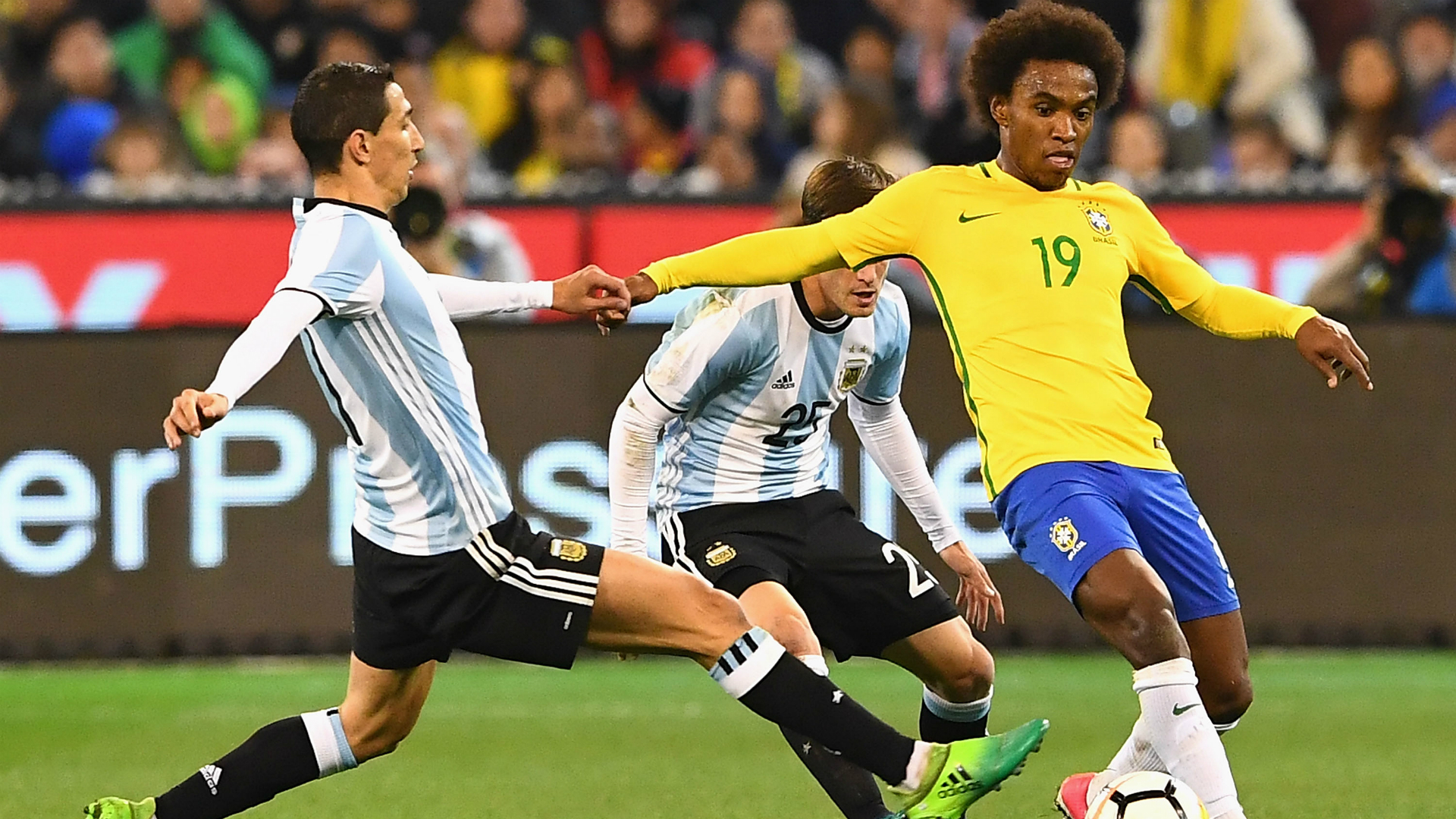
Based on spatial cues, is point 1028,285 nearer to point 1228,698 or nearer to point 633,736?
point 1228,698

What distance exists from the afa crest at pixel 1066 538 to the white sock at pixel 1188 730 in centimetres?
32

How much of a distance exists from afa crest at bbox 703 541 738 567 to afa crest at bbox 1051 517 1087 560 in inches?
45.5

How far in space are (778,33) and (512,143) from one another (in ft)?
5.95

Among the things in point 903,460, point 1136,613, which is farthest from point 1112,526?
point 903,460

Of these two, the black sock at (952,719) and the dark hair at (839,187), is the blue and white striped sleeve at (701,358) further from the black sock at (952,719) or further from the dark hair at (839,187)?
the black sock at (952,719)

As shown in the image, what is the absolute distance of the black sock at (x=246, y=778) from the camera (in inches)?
217

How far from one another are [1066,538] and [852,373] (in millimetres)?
1213

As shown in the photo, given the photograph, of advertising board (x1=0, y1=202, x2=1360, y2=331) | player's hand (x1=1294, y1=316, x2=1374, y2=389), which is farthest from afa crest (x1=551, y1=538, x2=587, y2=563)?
A: advertising board (x1=0, y1=202, x2=1360, y2=331)

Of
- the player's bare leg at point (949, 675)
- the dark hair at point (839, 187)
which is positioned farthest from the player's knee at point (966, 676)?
→ the dark hair at point (839, 187)

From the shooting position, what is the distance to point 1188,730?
5152mm

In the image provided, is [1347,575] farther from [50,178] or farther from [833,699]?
[50,178]

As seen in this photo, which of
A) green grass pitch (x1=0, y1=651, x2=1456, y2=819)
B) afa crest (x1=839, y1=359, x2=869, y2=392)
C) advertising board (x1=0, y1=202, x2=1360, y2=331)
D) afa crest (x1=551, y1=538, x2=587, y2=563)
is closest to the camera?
afa crest (x1=551, y1=538, x2=587, y2=563)

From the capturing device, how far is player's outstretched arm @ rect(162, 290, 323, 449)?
4.69m

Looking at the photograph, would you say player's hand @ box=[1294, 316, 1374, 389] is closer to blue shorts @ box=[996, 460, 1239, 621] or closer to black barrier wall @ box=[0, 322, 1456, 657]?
blue shorts @ box=[996, 460, 1239, 621]
